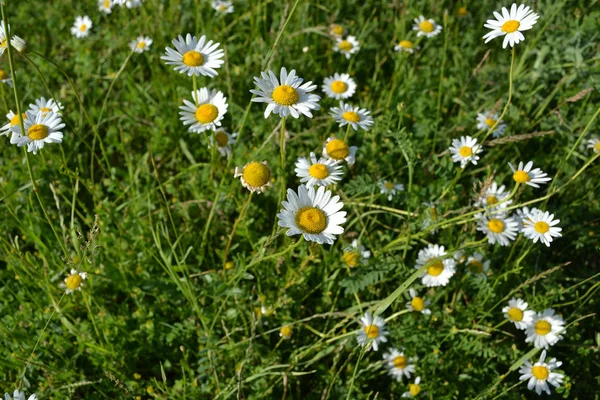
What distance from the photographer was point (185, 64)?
2.45 meters

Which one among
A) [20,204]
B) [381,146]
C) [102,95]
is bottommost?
[20,204]

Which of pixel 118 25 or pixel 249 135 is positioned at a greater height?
pixel 118 25

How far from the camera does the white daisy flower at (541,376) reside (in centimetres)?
240

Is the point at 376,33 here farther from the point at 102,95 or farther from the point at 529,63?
the point at 102,95

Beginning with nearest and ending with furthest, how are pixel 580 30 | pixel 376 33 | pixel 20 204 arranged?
1. pixel 20 204
2. pixel 580 30
3. pixel 376 33

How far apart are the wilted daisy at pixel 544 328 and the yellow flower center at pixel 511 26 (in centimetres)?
132

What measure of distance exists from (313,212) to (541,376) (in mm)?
1363

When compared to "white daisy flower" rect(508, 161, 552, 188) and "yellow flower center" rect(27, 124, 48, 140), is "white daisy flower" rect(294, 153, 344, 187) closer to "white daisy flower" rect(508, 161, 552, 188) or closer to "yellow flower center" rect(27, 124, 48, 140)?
"white daisy flower" rect(508, 161, 552, 188)

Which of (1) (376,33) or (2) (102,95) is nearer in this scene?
(2) (102,95)

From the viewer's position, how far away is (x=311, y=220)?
1942 mm

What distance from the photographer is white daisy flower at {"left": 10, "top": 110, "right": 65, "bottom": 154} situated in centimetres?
213

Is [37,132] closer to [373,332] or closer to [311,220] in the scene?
[311,220]

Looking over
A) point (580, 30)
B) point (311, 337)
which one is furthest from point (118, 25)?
point (580, 30)

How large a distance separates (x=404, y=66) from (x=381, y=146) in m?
0.86
